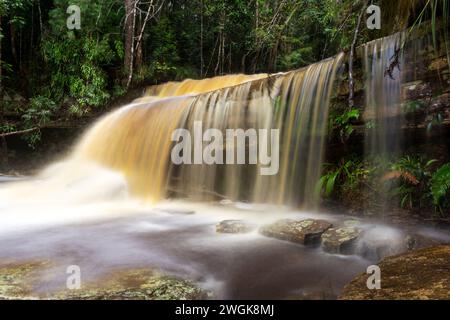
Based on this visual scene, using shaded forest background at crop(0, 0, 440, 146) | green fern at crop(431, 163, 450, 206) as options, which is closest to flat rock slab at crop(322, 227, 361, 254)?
green fern at crop(431, 163, 450, 206)

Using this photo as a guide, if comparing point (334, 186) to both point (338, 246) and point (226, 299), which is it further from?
point (226, 299)

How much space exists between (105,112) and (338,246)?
8192mm

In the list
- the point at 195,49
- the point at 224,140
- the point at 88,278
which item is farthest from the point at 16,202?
the point at 195,49

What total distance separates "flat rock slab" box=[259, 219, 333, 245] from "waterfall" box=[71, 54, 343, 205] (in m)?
1.33

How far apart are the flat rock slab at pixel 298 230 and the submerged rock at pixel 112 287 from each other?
1524mm

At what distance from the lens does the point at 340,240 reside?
3695mm

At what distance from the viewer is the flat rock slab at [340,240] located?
363cm

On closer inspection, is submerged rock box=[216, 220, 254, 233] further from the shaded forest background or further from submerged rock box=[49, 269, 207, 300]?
the shaded forest background

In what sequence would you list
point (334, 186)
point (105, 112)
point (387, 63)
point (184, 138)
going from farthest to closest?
point (105, 112) → point (184, 138) → point (334, 186) → point (387, 63)

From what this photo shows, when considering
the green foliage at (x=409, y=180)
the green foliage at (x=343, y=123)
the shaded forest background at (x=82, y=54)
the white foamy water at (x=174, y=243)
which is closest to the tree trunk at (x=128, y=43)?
the shaded forest background at (x=82, y=54)

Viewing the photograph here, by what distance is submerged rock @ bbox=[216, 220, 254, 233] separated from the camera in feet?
14.4

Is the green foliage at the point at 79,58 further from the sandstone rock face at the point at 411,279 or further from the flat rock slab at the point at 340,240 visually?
the sandstone rock face at the point at 411,279

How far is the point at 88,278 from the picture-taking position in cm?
295

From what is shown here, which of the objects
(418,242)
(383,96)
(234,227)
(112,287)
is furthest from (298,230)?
(383,96)
